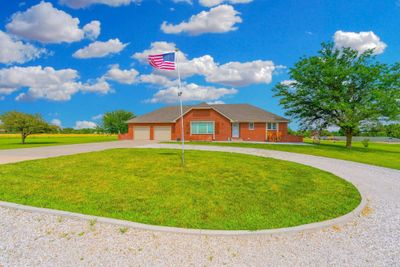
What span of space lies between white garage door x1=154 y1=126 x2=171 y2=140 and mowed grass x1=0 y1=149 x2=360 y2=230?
2006 centimetres

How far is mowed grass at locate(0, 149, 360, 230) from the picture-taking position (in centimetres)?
483

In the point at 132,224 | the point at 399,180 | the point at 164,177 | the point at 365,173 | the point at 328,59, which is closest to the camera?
the point at 132,224

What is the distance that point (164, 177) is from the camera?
8094 millimetres

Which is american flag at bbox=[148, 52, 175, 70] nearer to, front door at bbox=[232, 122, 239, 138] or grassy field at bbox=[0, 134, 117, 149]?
grassy field at bbox=[0, 134, 117, 149]

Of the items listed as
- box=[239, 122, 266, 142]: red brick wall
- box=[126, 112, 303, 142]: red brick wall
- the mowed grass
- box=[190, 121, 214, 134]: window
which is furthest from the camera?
box=[190, 121, 214, 134]: window

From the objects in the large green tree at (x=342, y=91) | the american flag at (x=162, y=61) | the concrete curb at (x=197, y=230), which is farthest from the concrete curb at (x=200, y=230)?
the large green tree at (x=342, y=91)

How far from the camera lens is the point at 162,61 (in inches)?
386

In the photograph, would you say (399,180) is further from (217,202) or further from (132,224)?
(132,224)

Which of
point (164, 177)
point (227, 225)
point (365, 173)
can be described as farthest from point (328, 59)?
point (227, 225)

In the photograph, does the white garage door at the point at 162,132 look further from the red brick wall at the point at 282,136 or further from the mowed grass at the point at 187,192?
the mowed grass at the point at 187,192

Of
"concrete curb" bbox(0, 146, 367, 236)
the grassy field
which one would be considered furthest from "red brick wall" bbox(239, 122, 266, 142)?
"concrete curb" bbox(0, 146, 367, 236)

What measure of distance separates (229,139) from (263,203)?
75.3 ft

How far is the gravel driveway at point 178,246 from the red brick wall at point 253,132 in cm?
2380

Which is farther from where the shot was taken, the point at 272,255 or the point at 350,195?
the point at 350,195
